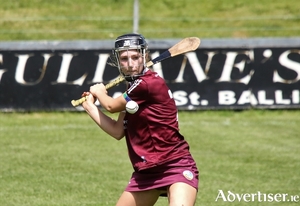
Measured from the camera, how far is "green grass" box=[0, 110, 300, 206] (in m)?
8.26

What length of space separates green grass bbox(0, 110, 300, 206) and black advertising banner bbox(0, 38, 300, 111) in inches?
9.6

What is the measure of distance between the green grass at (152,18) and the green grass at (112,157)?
5163 millimetres

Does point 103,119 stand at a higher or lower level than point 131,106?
lower

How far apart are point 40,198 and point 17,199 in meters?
0.25

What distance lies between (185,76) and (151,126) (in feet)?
25.0

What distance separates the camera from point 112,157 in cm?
1008

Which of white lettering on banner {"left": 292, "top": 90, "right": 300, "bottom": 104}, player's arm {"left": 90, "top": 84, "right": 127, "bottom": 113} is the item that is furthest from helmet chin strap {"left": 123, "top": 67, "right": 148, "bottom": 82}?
white lettering on banner {"left": 292, "top": 90, "right": 300, "bottom": 104}

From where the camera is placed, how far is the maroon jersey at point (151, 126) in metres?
5.54

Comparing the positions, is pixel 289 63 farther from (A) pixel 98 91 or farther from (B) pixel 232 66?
(A) pixel 98 91

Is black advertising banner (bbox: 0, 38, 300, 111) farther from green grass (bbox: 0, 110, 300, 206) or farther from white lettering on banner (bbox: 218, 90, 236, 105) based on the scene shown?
Result: green grass (bbox: 0, 110, 300, 206)

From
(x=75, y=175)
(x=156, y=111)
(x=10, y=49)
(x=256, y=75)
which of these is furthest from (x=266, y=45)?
(x=156, y=111)

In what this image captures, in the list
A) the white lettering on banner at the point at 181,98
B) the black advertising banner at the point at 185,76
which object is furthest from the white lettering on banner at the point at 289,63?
the white lettering on banner at the point at 181,98

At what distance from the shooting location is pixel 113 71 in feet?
42.5

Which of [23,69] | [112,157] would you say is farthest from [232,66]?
[112,157]
